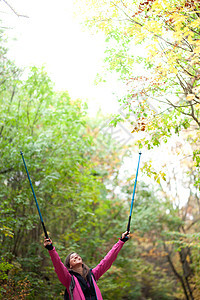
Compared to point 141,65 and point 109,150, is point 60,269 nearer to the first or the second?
point 141,65

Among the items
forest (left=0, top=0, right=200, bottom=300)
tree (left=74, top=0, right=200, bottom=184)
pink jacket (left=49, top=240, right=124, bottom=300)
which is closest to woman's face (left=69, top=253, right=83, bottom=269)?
pink jacket (left=49, top=240, right=124, bottom=300)

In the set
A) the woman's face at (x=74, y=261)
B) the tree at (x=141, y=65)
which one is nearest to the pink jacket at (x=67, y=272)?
the woman's face at (x=74, y=261)

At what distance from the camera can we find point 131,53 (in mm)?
4586

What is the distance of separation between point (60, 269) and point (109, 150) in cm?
794

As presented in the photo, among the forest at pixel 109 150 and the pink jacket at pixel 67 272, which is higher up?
the forest at pixel 109 150

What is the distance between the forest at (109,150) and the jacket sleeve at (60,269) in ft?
5.37

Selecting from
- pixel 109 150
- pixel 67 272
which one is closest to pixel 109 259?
pixel 67 272

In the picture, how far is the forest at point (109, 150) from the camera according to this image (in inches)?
155

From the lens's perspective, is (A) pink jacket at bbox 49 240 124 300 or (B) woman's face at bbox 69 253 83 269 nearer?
(A) pink jacket at bbox 49 240 124 300

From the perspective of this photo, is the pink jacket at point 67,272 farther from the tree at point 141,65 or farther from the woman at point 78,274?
the tree at point 141,65

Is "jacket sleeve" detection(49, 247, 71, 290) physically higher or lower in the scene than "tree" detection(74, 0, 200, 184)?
lower

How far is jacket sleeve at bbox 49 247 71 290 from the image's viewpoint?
8.39 ft

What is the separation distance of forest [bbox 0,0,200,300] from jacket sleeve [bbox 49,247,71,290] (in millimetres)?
1638

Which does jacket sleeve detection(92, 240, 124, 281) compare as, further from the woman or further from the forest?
the forest
